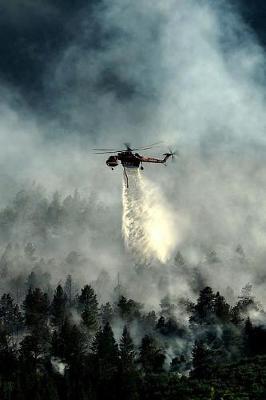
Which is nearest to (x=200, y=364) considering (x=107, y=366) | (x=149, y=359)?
(x=149, y=359)

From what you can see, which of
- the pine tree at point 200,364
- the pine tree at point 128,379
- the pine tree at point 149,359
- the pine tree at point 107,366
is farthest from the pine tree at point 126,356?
the pine tree at point 200,364

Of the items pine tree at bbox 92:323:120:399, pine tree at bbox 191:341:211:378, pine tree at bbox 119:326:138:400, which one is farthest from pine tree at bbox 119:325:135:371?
pine tree at bbox 191:341:211:378

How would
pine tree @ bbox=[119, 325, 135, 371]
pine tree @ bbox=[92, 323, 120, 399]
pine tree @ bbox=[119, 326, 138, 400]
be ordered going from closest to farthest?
pine tree @ bbox=[119, 326, 138, 400] < pine tree @ bbox=[92, 323, 120, 399] < pine tree @ bbox=[119, 325, 135, 371]

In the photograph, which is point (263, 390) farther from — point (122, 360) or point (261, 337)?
point (261, 337)

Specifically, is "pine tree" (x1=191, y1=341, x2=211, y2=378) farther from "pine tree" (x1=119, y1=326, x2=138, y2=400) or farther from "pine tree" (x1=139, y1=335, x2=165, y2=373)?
"pine tree" (x1=119, y1=326, x2=138, y2=400)

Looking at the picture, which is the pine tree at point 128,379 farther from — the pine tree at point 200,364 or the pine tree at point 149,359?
the pine tree at point 200,364

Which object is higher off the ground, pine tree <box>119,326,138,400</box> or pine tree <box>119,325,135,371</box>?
pine tree <box>119,325,135,371</box>

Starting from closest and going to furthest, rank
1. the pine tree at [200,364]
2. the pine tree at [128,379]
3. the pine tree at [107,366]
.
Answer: the pine tree at [128,379]
the pine tree at [107,366]
the pine tree at [200,364]

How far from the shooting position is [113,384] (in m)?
144

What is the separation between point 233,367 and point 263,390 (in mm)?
23817

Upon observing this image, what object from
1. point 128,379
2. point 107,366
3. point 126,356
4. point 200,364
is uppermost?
point 126,356

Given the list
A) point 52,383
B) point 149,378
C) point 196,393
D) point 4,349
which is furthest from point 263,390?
point 4,349

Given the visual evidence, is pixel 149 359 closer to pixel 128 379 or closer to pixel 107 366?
pixel 107 366

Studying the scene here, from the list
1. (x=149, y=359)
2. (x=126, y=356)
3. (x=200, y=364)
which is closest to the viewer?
(x=126, y=356)
